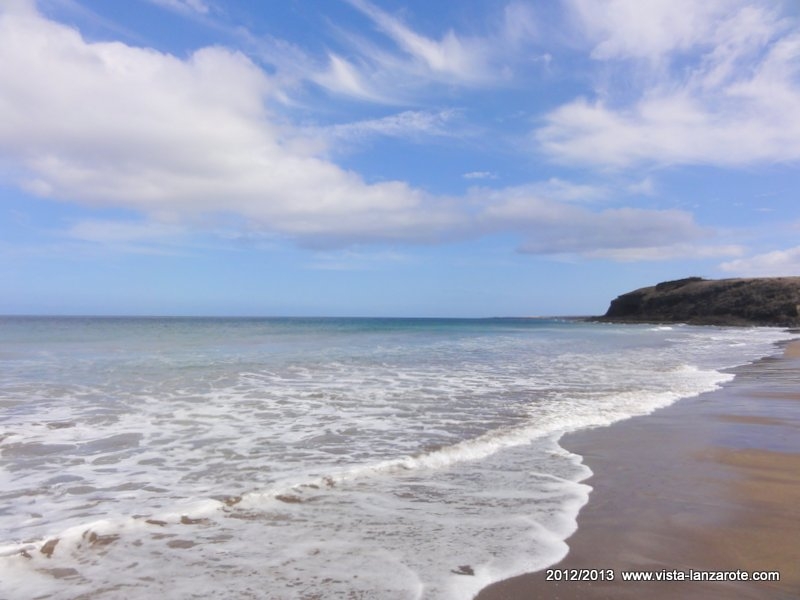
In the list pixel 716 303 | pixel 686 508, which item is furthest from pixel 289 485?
pixel 716 303

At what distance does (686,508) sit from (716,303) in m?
77.7

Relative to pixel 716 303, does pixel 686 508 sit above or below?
below

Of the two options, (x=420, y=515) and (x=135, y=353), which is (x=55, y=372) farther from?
(x=420, y=515)

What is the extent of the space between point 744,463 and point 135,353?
66.5 feet

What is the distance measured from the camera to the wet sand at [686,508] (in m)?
3.16

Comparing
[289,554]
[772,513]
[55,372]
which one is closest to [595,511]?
[772,513]

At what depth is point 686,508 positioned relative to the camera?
14.5 ft

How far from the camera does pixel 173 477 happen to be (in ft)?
17.9

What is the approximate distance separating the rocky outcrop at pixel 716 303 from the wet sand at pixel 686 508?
64.1 metres

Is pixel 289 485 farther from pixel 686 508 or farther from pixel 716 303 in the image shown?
pixel 716 303

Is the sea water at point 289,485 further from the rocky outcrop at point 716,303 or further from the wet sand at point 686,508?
the rocky outcrop at point 716,303

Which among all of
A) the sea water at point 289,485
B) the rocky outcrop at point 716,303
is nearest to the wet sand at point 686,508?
the sea water at point 289,485

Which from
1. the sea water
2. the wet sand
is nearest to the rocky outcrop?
the sea water

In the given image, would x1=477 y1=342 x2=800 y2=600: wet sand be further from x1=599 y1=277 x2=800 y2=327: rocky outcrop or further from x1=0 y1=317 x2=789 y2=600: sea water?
x1=599 y1=277 x2=800 y2=327: rocky outcrop
